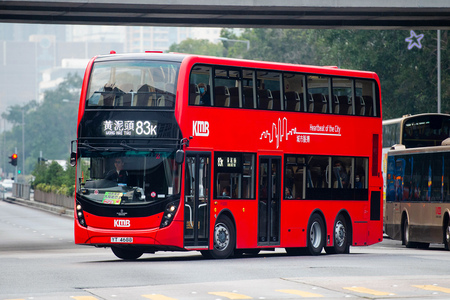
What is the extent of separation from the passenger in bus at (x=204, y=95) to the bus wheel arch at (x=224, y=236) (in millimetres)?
2216

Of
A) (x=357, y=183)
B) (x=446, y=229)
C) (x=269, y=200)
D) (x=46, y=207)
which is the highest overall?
(x=357, y=183)

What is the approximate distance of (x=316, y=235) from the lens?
22.5m

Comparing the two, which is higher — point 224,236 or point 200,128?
point 200,128

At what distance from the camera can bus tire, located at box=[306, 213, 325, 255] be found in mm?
22219

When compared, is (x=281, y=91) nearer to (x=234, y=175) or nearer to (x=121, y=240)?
(x=234, y=175)

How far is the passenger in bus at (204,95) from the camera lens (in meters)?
19.6

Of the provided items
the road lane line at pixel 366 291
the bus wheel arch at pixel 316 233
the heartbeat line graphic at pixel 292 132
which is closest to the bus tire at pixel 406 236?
the bus wheel arch at pixel 316 233

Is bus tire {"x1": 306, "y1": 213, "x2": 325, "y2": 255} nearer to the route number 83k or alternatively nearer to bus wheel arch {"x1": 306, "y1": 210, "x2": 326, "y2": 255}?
bus wheel arch {"x1": 306, "y1": 210, "x2": 326, "y2": 255}

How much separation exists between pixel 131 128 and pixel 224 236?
292 centimetres

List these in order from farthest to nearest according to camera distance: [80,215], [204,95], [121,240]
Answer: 1. [204,95]
2. [80,215]
3. [121,240]

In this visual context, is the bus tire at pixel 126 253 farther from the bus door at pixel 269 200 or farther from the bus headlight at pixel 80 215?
the bus door at pixel 269 200

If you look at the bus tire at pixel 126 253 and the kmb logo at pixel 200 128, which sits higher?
the kmb logo at pixel 200 128

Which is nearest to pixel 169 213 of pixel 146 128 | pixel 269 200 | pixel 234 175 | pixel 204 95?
pixel 146 128

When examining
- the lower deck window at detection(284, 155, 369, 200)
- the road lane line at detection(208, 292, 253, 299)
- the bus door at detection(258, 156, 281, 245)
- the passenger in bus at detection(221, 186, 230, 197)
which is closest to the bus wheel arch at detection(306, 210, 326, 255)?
the lower deck window at detection(284, 155, 369, 200)
